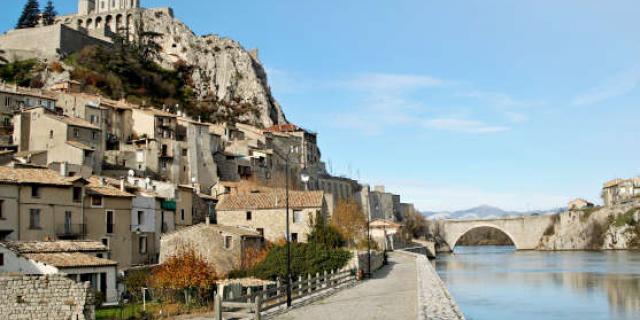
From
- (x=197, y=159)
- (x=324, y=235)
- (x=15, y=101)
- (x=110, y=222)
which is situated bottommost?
(x=324, y=235)

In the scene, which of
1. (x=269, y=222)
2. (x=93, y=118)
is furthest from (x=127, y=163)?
(x=269, y=222)

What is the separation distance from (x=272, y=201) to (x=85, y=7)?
98940mm

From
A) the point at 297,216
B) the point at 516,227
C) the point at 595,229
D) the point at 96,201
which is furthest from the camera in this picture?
the point at 516,227

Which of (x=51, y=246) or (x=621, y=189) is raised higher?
(x=621, y=189)

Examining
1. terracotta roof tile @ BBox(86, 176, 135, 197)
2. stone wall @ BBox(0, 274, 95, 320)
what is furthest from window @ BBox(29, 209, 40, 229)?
stone wall @ BBox(0, 274, 95, 320)

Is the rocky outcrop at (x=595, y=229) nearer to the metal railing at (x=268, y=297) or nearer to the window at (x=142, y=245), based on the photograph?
the metal railing at (x=268, y=297)

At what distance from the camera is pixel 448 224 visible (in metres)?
126

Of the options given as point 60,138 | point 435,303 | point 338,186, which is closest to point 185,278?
point 435,303

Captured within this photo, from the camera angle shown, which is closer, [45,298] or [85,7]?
[45,298]

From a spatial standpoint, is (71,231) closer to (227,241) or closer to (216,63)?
(227,241)

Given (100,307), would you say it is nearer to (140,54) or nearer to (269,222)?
(269,222)

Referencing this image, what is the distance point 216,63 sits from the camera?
12088cm

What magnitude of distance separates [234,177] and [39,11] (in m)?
67.6

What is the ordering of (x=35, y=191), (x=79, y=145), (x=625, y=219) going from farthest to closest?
(x=625, y=219) → (x=79, y=145) → (x=35, y=191)
